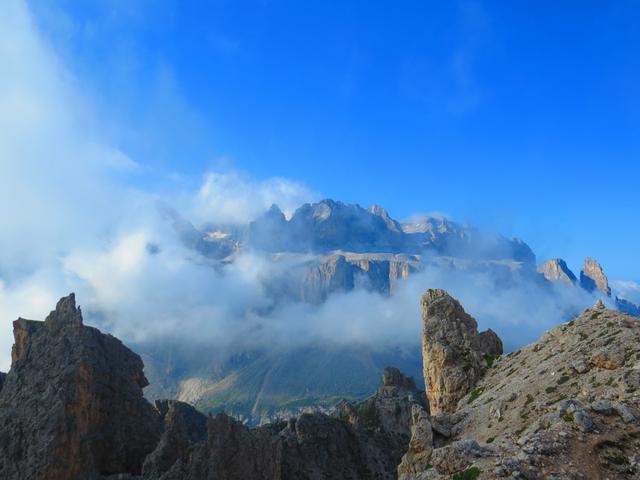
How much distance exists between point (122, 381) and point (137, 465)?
2062 cm

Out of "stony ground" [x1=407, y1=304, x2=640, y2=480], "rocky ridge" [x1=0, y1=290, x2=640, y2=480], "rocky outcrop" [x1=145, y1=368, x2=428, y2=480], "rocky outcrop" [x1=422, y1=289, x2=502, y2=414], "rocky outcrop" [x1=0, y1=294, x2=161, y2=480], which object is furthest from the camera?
"rocky outcrop" [x1=0, y1=294, x2=161, y2=480]

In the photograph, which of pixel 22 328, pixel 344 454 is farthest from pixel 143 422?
pixel 344 454

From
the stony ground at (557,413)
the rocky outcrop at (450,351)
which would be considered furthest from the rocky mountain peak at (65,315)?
the stony ground at (557,413)

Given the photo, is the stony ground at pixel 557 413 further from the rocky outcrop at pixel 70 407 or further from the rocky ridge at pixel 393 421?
the rocky outcrop at pixel 70 407

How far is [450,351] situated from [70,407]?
8335 centimetres

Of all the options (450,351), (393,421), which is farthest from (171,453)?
(393,421)

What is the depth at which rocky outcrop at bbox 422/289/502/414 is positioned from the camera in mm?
78125

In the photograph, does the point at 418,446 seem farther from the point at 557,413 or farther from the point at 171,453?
the point at 171,453

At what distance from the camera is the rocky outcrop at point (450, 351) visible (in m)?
78.1

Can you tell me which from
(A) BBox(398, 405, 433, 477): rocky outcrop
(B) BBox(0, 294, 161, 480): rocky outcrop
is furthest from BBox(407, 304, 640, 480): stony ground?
(B) BBox(0, 294, 161, 480): rocky outcrop

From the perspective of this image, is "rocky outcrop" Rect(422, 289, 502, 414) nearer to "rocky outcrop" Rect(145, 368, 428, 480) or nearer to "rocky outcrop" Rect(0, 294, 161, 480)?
"rocky outcrop" Rect(145, 368, 428, 480)

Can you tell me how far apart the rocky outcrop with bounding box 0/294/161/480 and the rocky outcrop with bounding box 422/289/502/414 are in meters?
72.9

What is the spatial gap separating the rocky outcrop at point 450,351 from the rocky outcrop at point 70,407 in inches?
2872

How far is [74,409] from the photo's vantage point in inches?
4601
